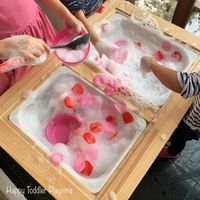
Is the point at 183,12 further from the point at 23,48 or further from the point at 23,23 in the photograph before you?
the point at 23,48

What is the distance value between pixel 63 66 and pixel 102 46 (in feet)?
0.48

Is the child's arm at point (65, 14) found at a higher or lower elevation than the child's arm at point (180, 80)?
higher

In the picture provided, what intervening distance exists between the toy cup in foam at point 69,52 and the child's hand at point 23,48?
14cm

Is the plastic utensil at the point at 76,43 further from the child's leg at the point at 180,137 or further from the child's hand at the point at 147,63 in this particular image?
the child's leg at the point at 180,137

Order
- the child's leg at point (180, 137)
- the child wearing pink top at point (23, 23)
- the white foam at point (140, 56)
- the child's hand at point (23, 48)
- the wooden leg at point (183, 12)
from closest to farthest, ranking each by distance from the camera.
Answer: the child's hand at point (23, 48) < the child wearing pink top at point (23, 23) < the white foam at point (140, 56) < the child's leg at point (180, 137) < the wooden leg at point (183, 12)

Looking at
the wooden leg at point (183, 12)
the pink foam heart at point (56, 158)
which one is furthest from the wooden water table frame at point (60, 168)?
the wooden leg at point (183, 12)

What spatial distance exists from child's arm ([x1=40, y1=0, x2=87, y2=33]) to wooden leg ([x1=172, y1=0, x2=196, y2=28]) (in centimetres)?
62

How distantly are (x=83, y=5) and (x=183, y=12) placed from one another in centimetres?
55

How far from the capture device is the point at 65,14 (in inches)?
34.4

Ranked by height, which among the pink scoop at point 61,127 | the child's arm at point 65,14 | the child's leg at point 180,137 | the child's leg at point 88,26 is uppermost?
the child's arm at point 65,14

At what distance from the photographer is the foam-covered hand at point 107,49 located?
961mm

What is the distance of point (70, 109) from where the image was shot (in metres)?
0.91

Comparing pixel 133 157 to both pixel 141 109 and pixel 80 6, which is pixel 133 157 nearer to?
pixel 141 109

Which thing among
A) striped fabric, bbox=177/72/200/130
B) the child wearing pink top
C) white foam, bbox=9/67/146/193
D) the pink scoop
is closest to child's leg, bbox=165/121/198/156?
striped fabric, bbox=177/72/200/130
